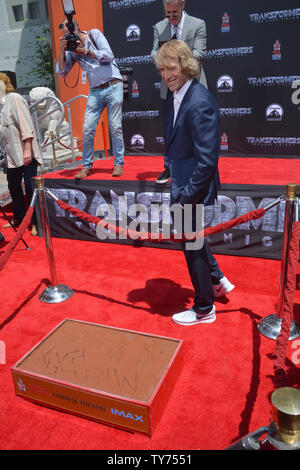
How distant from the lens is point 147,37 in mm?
6871

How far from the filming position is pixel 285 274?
269 cm

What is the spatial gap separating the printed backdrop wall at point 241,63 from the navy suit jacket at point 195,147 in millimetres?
4465

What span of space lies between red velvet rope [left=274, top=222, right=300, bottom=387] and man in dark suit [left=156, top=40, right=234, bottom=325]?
1.93 feet

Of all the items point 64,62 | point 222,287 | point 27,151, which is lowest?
point 222,287

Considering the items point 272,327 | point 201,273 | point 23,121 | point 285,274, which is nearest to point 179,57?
point 201,273

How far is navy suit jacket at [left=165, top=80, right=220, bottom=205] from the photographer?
226 centimetres

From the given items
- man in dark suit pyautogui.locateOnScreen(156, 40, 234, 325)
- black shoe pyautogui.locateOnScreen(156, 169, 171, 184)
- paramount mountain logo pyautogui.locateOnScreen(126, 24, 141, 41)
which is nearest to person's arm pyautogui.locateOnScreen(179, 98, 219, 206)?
man in dark suit pyautogui.locateOnScreen(156, 40, 234, 325)

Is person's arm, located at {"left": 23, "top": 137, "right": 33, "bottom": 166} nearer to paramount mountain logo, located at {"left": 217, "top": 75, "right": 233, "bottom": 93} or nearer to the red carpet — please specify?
the red carpet

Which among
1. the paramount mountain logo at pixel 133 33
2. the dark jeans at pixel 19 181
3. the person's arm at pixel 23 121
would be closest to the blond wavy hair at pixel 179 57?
the person's arm at pixel 23 121

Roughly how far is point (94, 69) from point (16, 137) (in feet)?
4.06

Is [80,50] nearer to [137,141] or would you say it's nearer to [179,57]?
[179,57]

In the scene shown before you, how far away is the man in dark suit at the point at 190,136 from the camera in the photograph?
2264 millimetres

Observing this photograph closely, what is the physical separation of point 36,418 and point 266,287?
2.33m

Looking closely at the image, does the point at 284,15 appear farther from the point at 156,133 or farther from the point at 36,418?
the point at 36,418
